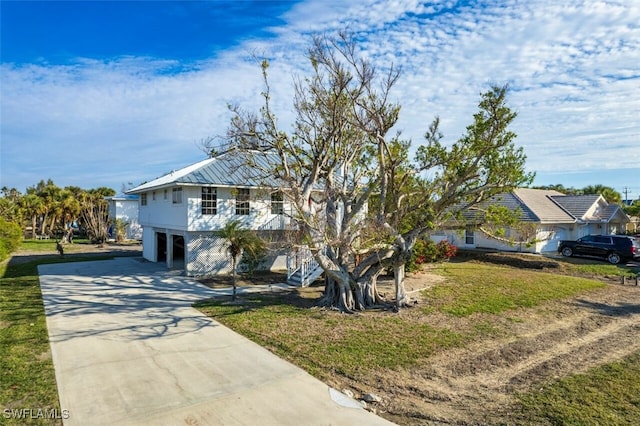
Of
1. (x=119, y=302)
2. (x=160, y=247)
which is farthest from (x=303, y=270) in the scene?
(x=160, y=247)

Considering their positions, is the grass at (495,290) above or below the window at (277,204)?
below

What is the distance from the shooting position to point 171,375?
7258 mm

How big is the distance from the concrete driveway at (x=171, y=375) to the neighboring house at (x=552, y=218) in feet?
65.3

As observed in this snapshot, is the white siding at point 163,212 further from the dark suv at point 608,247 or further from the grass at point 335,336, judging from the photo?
the dark suv at point 608,247

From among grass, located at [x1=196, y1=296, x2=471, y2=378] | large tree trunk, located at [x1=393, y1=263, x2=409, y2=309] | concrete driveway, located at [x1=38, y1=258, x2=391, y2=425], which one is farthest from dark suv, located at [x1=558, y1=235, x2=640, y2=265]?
concrete driveway, located at [x1=38, y1=258, x2=391, y2=425]

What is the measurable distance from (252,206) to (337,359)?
12.8 m

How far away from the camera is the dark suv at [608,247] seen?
23125mm

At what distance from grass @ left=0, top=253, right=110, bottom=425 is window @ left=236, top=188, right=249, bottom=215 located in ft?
28.0

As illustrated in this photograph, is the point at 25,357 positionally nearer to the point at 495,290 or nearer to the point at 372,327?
the point at 372,327

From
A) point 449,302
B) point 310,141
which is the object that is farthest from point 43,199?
point 449,302

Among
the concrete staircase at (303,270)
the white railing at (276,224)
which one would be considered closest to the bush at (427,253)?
the concrete staircase at (303,270)

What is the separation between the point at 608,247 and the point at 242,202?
69.4 ft

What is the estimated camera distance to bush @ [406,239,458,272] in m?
17.0

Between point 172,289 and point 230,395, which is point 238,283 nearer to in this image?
point 172,289
